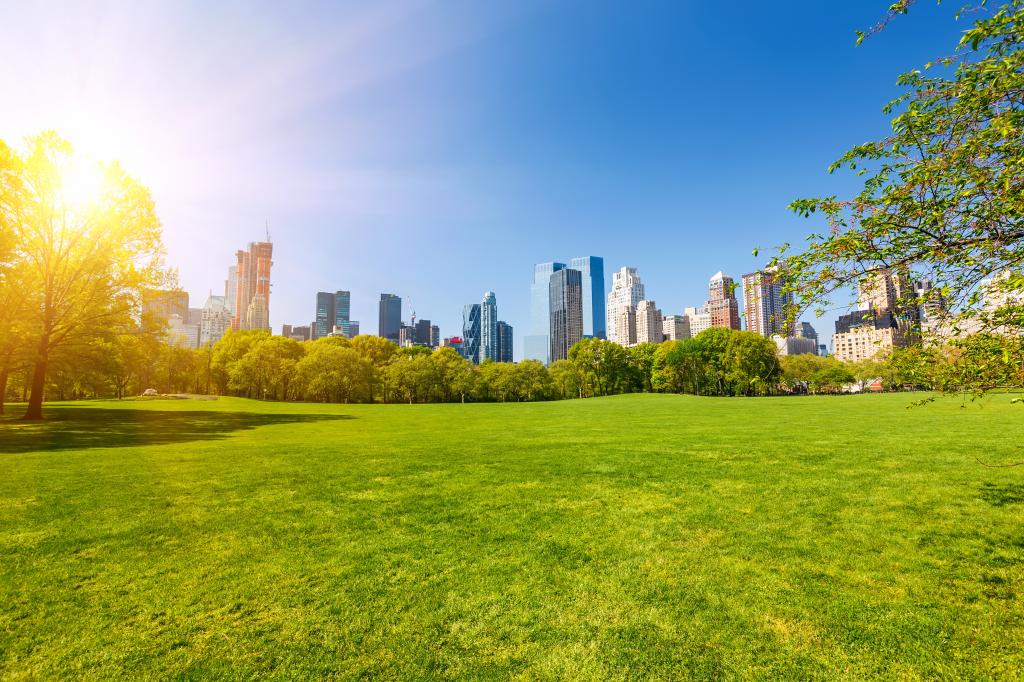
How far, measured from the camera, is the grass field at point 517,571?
439 cm

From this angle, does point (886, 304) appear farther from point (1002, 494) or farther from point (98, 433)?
point (98, 433)

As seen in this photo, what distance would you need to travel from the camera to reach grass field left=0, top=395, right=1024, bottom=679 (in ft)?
14.4

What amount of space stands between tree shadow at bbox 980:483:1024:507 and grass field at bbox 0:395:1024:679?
7 cm

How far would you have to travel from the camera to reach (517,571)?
620 cm

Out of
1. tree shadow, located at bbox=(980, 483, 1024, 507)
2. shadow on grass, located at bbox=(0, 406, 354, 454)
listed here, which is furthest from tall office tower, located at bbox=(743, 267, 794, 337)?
shadow on grass, located at bbox=(0, 406, 354, 454)

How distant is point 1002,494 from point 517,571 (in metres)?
10.7

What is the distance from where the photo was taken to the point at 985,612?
5.04 meters

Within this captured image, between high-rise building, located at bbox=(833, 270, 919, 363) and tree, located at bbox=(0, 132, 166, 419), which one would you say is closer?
high-rise building, located at bbox=(833, 270, 919, 363)

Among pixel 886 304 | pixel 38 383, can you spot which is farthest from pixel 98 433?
pixel 886 304

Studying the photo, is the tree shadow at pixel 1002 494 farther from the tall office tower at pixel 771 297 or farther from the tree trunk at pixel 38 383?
the tree trunk at pixel 38 383

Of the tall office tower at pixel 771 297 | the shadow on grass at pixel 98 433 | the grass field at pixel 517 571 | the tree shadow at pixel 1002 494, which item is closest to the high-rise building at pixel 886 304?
the tall office tower at pixel 771 297

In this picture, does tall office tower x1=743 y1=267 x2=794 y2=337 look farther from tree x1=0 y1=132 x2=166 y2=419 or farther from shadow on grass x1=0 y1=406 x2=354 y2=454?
tree x1=0 y1=132 x2=166 y2=419

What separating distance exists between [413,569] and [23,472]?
1328 centimetres

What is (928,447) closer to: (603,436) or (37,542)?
(603,436)
